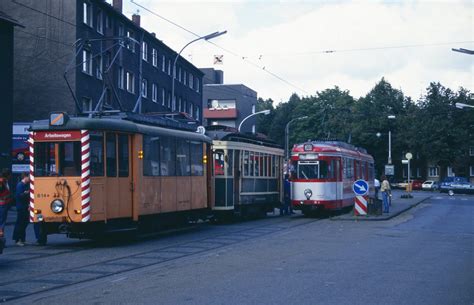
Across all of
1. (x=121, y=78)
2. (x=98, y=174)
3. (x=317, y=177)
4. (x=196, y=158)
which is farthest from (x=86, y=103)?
(x=98, y=174)

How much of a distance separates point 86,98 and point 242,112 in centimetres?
4607

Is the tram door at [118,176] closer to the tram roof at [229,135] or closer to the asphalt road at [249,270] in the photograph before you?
the asphalt road at [249,270]

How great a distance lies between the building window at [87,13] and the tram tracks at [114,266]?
25.2m

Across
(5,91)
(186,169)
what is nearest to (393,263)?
(186,169)

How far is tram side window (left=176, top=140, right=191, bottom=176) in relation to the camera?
19.0 metres

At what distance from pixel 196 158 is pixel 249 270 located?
898 centimetres

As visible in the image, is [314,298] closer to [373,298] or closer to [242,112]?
[373,298]

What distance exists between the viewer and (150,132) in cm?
1738

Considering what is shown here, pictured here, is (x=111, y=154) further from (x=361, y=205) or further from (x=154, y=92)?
(x=154, y=92)

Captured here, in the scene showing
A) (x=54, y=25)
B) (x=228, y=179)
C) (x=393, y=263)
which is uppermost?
(x=54, y=25)

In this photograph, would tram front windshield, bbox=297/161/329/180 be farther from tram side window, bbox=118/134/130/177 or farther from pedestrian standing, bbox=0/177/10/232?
pedestrian standing, bbox=0/177/10/232

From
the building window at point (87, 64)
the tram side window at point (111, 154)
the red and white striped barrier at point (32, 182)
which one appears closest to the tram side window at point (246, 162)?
the tram side window at point (111, 154)

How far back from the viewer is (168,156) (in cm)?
1841

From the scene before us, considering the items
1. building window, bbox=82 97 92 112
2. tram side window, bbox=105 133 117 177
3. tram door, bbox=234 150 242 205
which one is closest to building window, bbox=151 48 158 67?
building window, bbox=82 97 92 112
